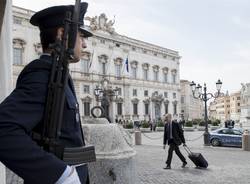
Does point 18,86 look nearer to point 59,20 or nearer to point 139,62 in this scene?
point 59,20

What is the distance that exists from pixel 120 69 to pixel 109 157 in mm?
54906

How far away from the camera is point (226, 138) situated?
20469 mm

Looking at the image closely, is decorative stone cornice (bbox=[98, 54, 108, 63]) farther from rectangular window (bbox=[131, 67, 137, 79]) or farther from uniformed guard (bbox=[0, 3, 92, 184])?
uniformed guard (bbox=[0, 3, 92, 184])

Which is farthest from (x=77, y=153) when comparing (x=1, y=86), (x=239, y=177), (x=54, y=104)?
(x=239, y=177)

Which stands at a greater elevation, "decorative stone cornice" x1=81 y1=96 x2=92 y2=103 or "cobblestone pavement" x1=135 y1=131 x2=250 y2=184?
"decorative stone cornice" x1=81 y1=96 x2=92 y2=103

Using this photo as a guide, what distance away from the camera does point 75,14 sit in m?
1.82

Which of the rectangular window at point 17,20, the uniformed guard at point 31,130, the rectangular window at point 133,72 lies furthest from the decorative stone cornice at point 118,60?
the uniformed guard at point 31,130

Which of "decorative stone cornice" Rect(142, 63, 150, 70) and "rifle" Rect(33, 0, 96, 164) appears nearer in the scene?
"rifle" Rect(33, 0, 96, 164)

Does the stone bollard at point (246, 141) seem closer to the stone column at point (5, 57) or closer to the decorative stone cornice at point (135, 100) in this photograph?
the stone column at point (5, 57)

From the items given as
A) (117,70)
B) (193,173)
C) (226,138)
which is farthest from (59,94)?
(117,70)

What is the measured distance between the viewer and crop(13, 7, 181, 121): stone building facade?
1804 inches

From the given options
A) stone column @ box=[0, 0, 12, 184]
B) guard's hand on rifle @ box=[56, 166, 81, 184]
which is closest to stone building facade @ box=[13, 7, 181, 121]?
stone column @ box=[0, 0, 12, 184]

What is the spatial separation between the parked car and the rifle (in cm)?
1923

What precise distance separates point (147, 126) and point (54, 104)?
42793mm
